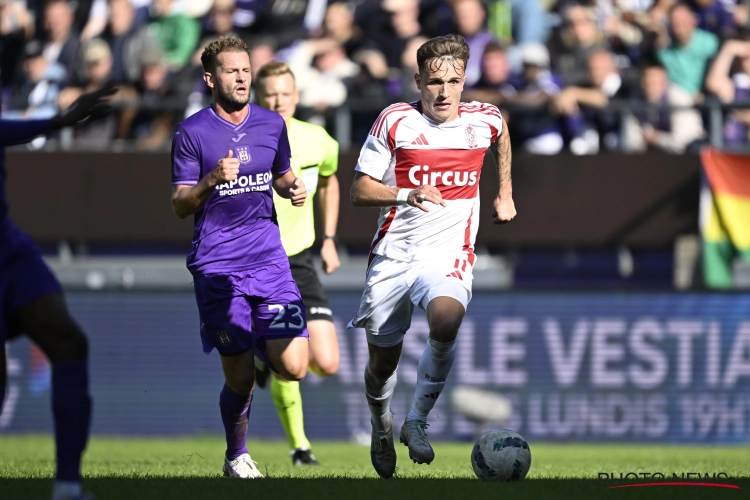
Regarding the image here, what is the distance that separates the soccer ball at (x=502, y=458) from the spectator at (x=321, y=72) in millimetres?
7775

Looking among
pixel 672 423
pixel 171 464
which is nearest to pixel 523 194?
pixel 672 423

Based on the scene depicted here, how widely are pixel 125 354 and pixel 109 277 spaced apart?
1.15 meters

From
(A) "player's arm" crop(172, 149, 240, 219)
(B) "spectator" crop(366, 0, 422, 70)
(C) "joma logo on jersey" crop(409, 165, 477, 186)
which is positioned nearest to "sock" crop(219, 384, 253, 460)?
(A) "player's arm" crop(172, 149, 240, 219)

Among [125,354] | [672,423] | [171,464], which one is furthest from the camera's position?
[125,354]

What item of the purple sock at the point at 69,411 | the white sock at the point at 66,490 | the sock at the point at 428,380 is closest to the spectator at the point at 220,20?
the sock at the point at 428,380

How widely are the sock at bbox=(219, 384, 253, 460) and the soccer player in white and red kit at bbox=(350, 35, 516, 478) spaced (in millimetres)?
895

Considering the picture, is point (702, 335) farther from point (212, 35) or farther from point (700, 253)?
point (212, 35)

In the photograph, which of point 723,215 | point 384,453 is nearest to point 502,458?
point 384,453

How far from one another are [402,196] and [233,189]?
1.18 meters

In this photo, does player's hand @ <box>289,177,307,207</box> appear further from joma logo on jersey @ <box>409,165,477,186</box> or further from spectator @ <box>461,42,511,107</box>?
spectator @ <box>461,42,511,107</box>

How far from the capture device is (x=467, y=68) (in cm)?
1452

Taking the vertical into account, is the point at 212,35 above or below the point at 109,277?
above

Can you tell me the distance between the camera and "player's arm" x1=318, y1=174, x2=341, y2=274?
9555mm

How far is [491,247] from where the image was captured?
14711mm
